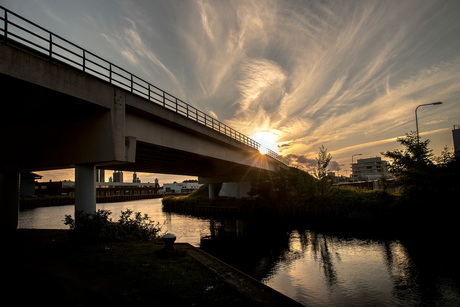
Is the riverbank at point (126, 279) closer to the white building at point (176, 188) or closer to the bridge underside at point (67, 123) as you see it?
the bridge underside at point (67, 123)

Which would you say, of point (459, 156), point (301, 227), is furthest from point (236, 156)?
point (459, 156)

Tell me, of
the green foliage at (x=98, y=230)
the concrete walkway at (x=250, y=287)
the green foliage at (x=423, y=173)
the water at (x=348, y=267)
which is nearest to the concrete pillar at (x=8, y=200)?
the green foliage at (x=98, y=230)

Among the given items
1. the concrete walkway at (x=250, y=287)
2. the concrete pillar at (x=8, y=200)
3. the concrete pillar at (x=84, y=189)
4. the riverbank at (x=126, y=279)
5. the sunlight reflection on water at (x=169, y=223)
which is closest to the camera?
the concrete walkway at (x=250, y=287)

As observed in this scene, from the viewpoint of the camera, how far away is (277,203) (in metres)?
34.9

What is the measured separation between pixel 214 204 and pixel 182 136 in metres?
29.2

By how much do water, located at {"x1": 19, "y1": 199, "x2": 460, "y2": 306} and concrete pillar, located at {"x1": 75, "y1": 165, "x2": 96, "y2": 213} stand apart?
30.8 feet

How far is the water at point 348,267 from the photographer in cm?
1030

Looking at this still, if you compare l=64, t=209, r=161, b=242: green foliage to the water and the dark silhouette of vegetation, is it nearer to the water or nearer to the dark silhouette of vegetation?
the water

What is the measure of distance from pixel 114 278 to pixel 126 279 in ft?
1.61

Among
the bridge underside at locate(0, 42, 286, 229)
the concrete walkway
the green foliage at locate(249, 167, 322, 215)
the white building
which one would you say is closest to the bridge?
the bridge underside at locate(0, 42, 286, 229)

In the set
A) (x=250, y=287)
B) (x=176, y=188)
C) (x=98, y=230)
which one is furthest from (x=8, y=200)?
(x=176, y=188)

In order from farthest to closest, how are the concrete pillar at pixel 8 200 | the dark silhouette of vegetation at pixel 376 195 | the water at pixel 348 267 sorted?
the dark silhouette of vegetation at pixel 376 195 → the concrete pillar at pixel 8 200 → the water at pixel 348 267

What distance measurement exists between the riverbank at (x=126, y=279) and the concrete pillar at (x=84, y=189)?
261 cm

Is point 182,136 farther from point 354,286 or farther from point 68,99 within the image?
point 354,286
